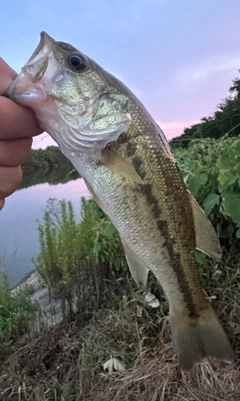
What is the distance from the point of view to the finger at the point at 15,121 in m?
1.22

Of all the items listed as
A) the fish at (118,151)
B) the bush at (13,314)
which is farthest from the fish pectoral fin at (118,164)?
the bush at (13,314)

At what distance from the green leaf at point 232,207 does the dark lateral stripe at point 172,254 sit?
773 millimetres

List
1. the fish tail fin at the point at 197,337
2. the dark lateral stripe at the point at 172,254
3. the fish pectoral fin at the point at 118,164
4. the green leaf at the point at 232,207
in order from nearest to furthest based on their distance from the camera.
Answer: the fish pectoral fin at the point at 118,164 → the dark lateral stripe at the point at 172,254 → the fish tail fin at the point at 197,337 → the green leaf at the point at 232,207

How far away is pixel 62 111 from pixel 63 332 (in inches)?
111

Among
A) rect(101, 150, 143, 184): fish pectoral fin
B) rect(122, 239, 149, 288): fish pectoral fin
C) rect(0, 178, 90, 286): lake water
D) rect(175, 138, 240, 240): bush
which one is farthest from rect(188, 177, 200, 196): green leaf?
rect(0, 178, 90, 286): lake water

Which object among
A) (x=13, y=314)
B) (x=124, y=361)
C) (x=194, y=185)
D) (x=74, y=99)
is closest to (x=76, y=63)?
(x=74, y=99)

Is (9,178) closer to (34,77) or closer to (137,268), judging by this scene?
(34,77)

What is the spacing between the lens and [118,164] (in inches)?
59.3

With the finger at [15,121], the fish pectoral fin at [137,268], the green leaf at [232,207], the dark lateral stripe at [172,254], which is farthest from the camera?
the green leaf at [232,207]

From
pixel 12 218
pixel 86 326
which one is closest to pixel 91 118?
pixel 86 326

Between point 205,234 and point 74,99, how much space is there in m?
0.81

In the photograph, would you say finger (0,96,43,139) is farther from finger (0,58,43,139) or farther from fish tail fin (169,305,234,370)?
fish tail fin (169,305,234,370)

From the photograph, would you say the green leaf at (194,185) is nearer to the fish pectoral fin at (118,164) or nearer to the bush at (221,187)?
the bush at (221,187)

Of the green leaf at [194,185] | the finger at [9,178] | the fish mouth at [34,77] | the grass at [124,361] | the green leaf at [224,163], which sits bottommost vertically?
the grass at [124,361]
